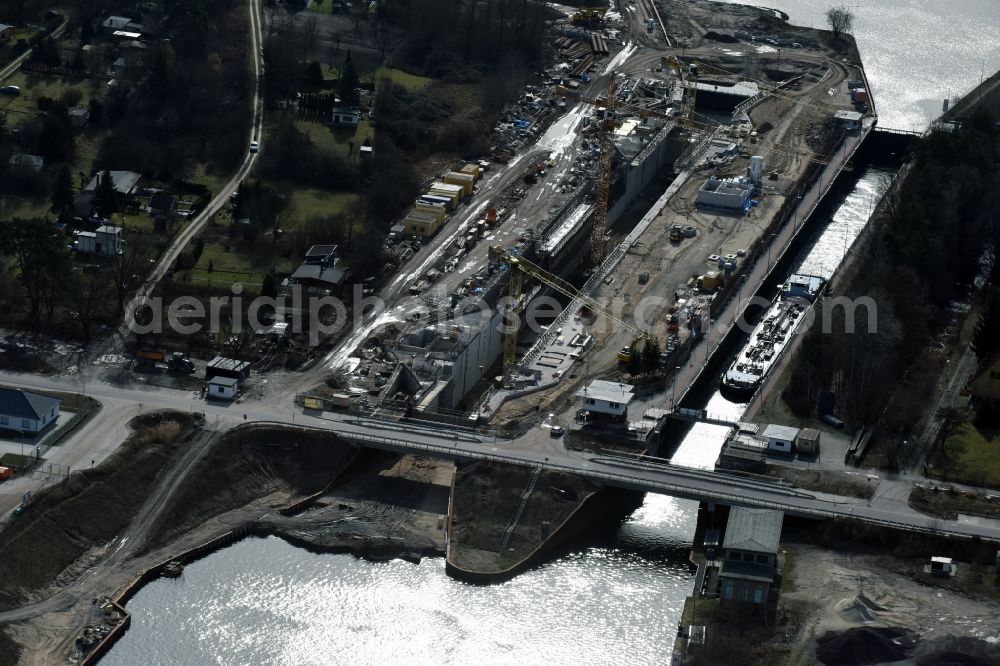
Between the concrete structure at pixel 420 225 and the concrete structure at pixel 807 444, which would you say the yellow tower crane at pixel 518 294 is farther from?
the concrete structure at pixel 807 444

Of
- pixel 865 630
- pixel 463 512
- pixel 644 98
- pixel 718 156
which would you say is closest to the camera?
pixel 865 630

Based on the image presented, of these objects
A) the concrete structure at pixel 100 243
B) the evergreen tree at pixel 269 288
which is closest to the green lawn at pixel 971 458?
the evergreen tree at pixel 269 288

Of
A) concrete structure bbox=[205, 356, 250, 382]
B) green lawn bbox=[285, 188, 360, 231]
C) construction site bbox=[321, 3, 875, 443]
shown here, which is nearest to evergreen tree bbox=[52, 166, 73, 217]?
→ green lawn bbox=[285, 188, 360, 231]

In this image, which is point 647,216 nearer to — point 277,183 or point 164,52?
point 277,183

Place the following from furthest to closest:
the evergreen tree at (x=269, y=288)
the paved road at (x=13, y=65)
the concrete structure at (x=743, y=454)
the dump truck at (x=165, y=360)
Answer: the paved road at (x=13, y=65) → the evergreen tree at (x=269, y=288) → the dump truck at (x=165, y=360) → the concrete structure at (x=743, y=454)

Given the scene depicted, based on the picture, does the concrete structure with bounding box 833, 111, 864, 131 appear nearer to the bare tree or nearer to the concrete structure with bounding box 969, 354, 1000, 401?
the bare tree

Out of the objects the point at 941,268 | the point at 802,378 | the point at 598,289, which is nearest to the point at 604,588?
the point at 802,378

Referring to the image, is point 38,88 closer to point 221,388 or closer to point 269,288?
point 269,288
